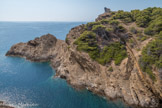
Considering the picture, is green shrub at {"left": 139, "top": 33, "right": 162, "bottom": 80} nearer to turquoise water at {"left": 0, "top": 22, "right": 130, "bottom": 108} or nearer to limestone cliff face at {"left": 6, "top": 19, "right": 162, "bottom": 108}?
limestone cliff face at {"left": 6, "top": 19, "right": 162, "bottom": 108}

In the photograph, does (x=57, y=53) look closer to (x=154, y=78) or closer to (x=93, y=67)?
(x=93, y=67)

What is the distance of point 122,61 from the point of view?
30.0 meters

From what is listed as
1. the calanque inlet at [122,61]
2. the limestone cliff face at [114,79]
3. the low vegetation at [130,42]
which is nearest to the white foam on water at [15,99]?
the limestone cliff face at [114,79]

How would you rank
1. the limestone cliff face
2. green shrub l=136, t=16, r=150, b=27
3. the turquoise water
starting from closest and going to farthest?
the limestone cliff face, the turquoise water, green shrub l=136, t=16, r=150, b=27

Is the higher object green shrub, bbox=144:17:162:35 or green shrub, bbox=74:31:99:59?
green shrub, bbox=144:17:162:35

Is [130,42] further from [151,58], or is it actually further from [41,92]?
[41,92]

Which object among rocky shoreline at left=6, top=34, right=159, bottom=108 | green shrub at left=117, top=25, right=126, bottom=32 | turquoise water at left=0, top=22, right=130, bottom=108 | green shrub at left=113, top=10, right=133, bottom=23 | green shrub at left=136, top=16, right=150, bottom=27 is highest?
green shrub at left=113, top=10, right=133, bottom=23

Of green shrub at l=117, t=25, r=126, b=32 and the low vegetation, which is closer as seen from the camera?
the low vegetation

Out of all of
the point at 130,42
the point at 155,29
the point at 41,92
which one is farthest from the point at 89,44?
the point at 41,92

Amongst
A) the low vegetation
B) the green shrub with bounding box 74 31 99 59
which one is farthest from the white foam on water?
the low vegetation

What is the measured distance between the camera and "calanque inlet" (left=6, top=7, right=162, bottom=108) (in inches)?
944

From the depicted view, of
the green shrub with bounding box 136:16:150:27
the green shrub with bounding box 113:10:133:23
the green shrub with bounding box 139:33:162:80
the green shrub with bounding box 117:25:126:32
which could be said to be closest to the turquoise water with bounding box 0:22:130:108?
the green shrub with bounding box 139:33:162:80

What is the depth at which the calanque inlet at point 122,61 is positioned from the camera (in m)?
24.0

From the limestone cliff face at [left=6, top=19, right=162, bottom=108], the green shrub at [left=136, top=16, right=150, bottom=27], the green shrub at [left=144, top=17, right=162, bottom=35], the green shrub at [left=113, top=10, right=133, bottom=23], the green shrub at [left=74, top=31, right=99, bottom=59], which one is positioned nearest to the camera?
the limestone cliff face at [left=6, top=19, right=162, bottom=108]
